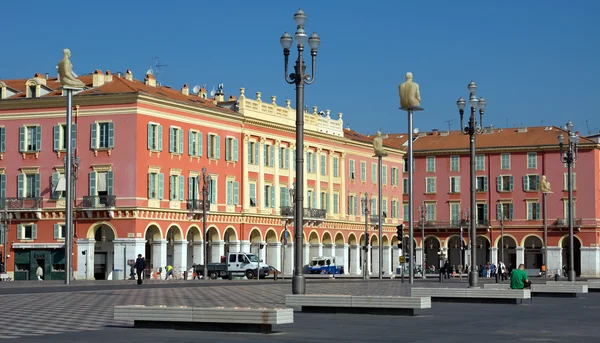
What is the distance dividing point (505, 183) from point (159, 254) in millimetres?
53650

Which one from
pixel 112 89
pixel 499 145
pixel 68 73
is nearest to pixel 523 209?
pixel 499 145

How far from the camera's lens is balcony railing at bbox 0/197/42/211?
79.1 m

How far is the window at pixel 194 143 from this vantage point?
272 feet

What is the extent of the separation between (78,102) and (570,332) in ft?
193

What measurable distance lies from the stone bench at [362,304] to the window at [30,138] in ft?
174

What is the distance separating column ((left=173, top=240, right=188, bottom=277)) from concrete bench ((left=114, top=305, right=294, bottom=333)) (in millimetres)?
57088

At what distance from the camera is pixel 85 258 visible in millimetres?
76875

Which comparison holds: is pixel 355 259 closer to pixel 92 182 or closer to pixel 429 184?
pixel 429 184

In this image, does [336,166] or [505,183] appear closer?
[336,166]

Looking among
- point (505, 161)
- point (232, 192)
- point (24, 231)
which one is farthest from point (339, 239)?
point (24, 231)

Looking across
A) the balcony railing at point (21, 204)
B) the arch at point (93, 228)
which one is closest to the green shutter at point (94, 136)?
the arch at point (93, 228)

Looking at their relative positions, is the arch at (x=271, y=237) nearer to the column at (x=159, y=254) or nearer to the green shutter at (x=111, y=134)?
the column at (x=159, y=254)

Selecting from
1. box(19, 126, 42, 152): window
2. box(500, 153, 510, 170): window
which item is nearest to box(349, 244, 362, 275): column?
box(500, 153, 510, 170): window

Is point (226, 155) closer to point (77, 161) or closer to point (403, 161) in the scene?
point (77, 161)
